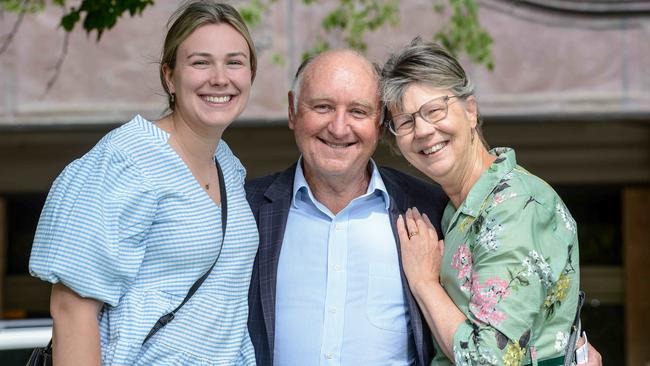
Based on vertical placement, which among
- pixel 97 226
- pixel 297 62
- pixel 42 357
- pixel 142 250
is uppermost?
pixel 97 226

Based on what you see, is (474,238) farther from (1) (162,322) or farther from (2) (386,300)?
(1) (162,322)

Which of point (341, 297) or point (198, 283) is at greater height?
Result: point (198, 283)

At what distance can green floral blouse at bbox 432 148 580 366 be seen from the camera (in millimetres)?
3266

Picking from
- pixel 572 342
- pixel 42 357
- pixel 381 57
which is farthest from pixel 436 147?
pixel 381 57

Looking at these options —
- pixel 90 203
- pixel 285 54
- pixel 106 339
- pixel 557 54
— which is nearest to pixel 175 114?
pixel 90 203

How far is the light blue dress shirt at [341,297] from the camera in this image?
377 centimetres

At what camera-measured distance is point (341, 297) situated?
3801 millimetres

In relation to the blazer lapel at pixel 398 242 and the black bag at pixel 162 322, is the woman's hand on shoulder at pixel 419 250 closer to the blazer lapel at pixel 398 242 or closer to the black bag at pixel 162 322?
the blazer lapel at pixel 398 242

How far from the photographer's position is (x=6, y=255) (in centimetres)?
849

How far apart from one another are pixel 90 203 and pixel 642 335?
20.5 feet

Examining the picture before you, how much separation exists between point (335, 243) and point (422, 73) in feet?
2.26

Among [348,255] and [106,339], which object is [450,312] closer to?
[348,255]

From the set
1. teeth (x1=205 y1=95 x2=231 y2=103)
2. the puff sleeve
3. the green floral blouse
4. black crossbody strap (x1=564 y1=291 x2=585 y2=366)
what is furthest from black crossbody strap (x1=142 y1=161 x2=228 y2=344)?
black crossbody strap (x1=564 y1=291 x2=585 y2=366)

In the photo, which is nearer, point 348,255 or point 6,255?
point 348,255
